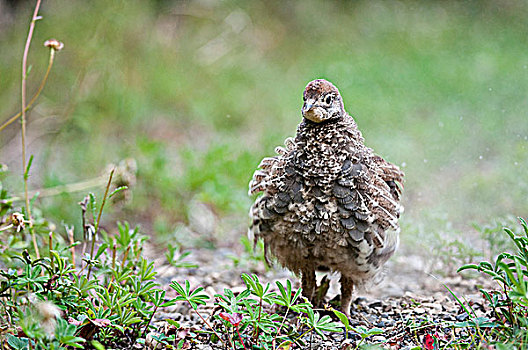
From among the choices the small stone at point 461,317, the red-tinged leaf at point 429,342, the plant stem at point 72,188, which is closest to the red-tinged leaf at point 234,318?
the red-tinged leaf at point 429,342

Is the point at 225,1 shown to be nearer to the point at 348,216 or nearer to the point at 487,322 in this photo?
the point at 348,216

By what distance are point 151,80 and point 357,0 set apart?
4365mm

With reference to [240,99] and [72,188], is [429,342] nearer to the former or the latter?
[72,188]

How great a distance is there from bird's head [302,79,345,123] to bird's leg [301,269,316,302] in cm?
72

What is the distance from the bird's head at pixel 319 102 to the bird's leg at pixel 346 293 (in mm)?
761

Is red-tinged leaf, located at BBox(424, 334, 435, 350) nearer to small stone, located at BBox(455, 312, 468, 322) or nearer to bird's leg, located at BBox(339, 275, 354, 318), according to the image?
small stone, located at BBox(455, 312, 468, 322)

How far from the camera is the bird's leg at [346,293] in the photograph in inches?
107

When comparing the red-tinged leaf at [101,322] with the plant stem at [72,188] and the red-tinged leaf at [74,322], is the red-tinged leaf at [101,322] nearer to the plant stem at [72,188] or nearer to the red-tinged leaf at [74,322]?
the red-tinged leaf at [74,322]

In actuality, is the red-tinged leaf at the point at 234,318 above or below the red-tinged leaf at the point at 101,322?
above

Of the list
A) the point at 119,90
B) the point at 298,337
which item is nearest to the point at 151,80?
the point at 119,90

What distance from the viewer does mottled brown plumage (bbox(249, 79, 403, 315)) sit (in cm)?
247

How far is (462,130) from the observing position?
5.49 m

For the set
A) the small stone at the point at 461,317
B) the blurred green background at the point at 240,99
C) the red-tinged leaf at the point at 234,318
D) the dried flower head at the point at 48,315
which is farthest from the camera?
the blurred green background at the point at 240,99

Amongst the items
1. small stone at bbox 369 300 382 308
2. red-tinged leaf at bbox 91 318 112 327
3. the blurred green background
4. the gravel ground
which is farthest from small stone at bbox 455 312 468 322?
red-tinged leaf at bbox 91 318 112 327
